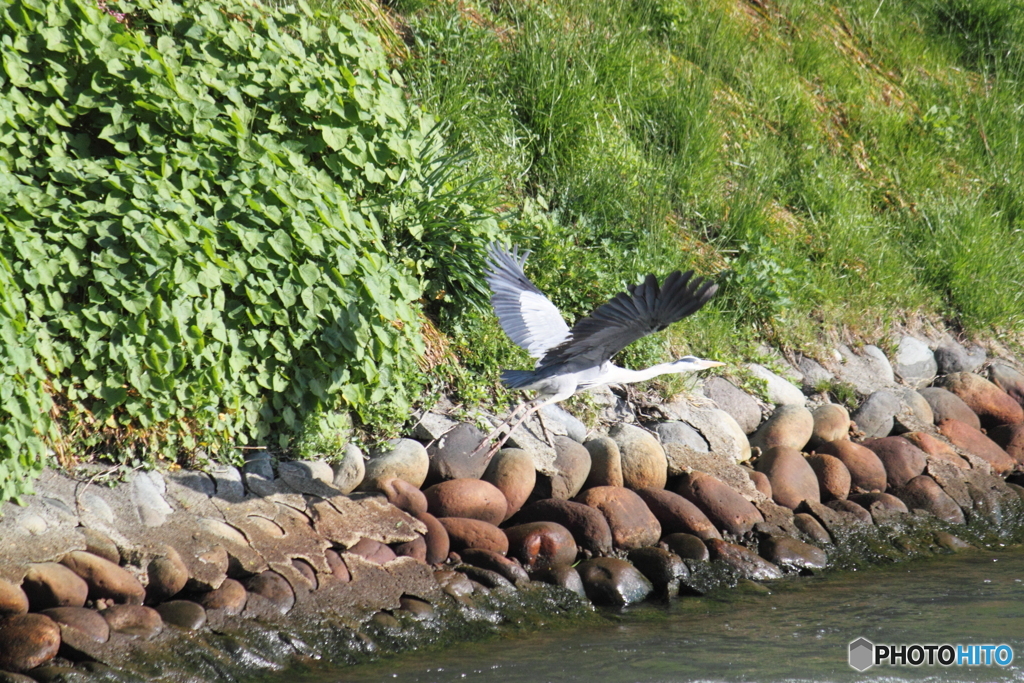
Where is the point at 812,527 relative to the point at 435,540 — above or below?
above

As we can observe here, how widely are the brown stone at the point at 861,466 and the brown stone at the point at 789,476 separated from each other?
32cm

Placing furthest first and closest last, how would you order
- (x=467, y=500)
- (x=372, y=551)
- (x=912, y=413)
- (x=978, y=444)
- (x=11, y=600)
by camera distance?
(x=912, y=413), (x=978, y=444), (x=467, y=500), (x=372, y=551), (x=11, y=600)

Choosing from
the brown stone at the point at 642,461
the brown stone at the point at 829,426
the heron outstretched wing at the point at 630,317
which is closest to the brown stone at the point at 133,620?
the heron outstretched wing at the point at 630,317

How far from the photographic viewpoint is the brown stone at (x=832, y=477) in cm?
547

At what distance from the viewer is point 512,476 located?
471 cm

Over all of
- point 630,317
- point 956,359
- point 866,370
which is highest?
point 630,317

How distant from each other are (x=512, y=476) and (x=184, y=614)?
1.77 metres

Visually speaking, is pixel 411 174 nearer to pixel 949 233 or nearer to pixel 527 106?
pixel 527 106

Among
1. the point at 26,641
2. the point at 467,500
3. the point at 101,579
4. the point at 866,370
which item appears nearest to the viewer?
the point at 26,641

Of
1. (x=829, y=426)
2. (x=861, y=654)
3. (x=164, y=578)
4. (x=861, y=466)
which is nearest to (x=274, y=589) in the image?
(x=164, y=578)

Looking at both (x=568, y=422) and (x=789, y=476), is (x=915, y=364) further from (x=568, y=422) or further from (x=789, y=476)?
(x=568, y=422)

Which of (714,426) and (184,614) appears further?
(714,426)

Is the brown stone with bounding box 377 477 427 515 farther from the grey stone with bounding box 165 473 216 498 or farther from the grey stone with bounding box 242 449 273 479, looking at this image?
the grey stone with bounding box 165 473 216 498

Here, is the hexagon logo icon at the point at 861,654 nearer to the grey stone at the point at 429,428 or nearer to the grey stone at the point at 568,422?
the grey stone at the point at 568,422
